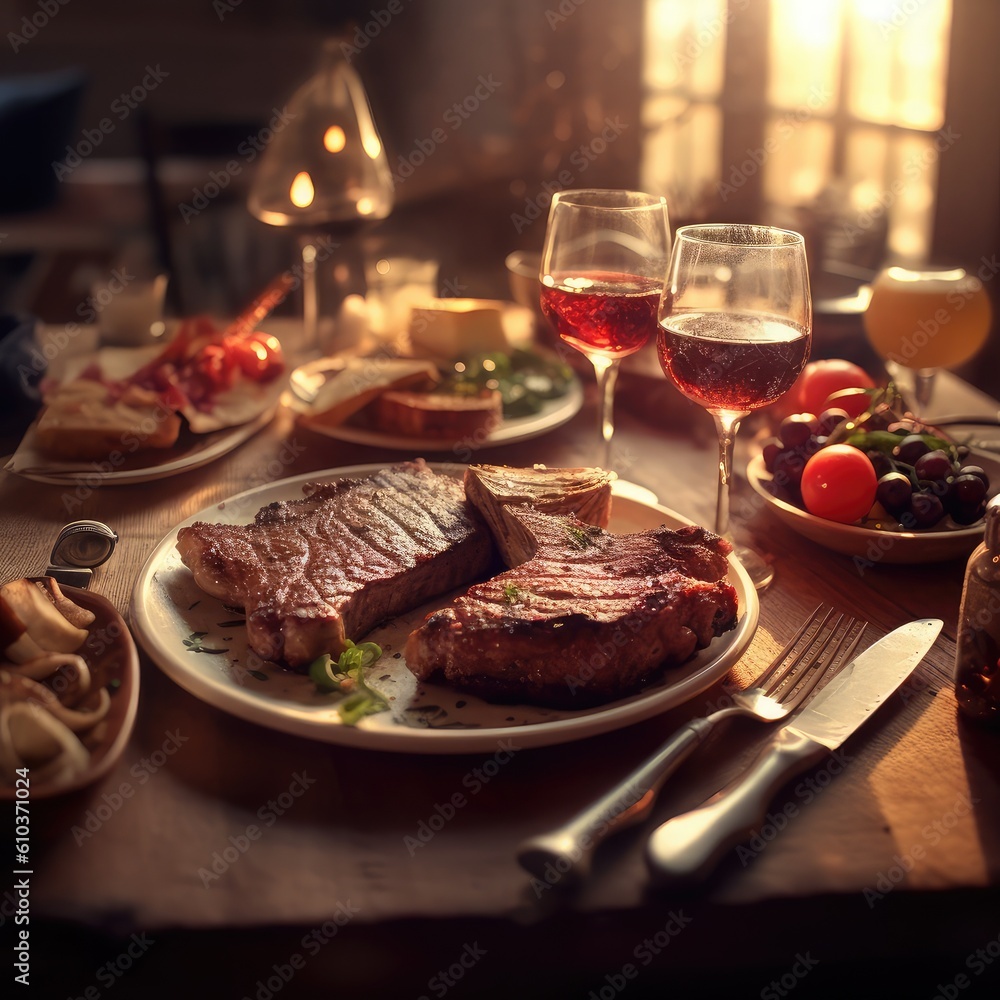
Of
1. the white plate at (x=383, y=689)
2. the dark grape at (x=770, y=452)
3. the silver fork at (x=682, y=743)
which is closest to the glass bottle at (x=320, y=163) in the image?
the dark grape at (x=770, y=452)

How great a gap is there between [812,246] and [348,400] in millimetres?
1356

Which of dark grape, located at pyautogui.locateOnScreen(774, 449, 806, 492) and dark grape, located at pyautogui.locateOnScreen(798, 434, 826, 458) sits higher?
dark grape, located at pyautogui.locateOnScreen(798, 434, 826, 458)

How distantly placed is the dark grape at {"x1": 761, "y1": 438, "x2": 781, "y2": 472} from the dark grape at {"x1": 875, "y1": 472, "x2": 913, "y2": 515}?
0.25 m

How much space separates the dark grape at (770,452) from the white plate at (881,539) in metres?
0.15

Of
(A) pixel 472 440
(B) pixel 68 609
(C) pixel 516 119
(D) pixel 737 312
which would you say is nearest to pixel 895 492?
(D) pixel 737 312

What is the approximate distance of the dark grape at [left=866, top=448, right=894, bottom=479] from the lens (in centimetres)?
182

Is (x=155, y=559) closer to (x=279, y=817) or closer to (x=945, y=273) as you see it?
(x=279, y=817)

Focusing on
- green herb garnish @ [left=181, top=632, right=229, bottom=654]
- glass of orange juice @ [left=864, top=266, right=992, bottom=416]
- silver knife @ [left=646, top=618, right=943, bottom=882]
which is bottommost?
silver knife @ [left=646, top=618, right=943, bottom=882]

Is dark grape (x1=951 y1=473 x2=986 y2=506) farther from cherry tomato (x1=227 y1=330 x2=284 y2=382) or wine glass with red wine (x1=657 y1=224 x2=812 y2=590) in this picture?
cherry tomato (x1=227 y1=330 x2=284 y2=382)

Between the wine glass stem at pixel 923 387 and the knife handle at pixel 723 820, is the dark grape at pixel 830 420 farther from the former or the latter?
the knife handle at pixel 723 820

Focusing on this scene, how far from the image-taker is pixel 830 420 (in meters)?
1.95

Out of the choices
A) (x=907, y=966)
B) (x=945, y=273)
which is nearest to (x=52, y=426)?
(x=907, y=966)

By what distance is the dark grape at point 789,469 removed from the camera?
6.20 ft

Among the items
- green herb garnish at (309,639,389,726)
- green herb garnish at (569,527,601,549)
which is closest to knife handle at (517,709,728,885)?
green herb garnish at (309,639,389,726)
